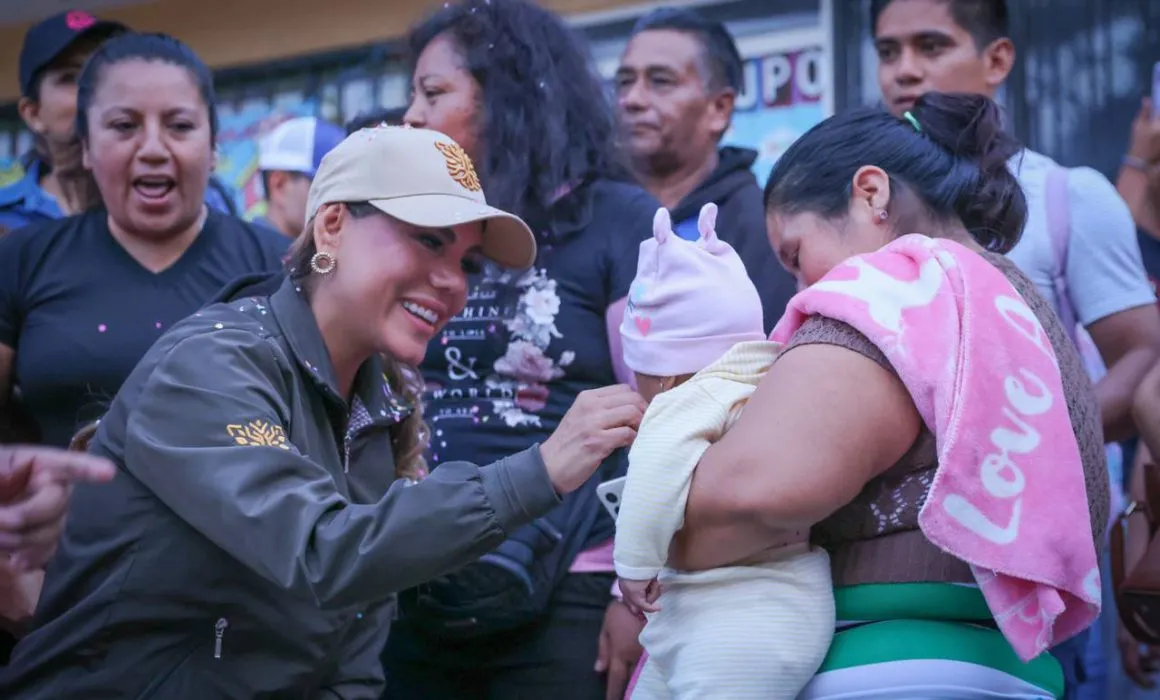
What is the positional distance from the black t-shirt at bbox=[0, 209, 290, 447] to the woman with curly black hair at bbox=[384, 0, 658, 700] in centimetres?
65

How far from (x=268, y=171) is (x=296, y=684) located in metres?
3.25

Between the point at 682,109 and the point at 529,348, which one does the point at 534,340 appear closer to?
the point at 529,348

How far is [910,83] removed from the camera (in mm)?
3736

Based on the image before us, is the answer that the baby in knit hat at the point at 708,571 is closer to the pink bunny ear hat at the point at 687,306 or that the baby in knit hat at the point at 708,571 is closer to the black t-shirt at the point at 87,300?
the pink bunny ear hat at the point at 687,306

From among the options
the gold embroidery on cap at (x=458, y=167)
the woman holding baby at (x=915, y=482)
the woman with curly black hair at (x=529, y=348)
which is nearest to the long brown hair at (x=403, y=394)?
the woman with curly black hair at (x=529, y=348)

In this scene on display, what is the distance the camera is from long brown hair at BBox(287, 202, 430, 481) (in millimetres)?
2547

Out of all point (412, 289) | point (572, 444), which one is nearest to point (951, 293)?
point (572, 444)

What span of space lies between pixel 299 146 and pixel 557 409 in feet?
8.90

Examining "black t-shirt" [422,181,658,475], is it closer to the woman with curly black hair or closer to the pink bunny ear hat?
the woman with curly black hair

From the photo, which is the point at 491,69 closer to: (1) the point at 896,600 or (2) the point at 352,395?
(2) the point at 352,395

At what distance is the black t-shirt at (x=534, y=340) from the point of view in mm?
2883

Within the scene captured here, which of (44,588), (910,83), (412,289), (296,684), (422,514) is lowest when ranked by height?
(296,684)

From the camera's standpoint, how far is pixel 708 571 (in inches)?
74.8

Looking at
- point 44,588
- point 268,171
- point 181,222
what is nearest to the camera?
point 44,588
